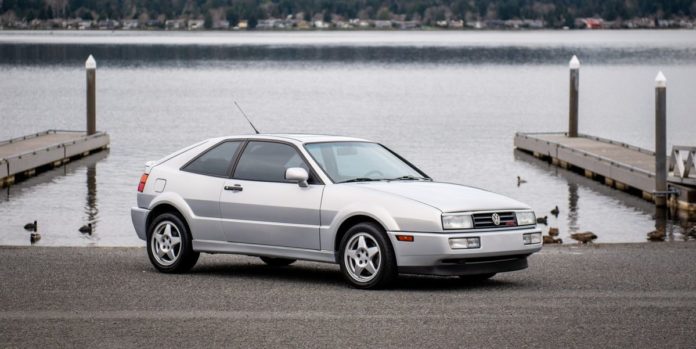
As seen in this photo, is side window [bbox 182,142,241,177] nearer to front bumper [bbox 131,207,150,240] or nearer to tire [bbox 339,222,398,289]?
front bumper [bbox 131,207,150,240]

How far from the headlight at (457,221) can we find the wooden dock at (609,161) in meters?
16.0

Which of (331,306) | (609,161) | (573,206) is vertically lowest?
(573,206)

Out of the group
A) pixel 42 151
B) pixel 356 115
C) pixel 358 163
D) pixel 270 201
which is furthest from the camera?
pixel 356 115

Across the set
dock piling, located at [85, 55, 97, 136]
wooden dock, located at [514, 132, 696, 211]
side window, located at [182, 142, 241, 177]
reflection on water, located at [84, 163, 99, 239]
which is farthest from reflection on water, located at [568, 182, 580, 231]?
dock piling, located at [85, 55, 97, 136]

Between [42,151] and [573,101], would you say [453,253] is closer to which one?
[42,151]

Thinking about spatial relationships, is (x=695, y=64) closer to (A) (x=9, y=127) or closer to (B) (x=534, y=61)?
(B) (x=534, y=61)

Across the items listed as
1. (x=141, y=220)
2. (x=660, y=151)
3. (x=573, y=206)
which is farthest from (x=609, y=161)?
(x=141, y=220)

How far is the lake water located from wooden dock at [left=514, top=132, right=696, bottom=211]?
0.39 metres

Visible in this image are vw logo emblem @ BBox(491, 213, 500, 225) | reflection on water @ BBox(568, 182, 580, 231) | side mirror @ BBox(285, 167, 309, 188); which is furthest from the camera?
reflection on water @ BBox(568, 182, 580, 231)

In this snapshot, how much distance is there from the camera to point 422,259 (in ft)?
39.4

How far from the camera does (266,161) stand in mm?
13320

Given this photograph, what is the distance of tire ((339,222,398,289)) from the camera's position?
12094 mm

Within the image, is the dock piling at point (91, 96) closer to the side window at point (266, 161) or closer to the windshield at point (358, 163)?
the side window at point (266, 161)

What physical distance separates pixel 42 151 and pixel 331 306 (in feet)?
86.8
